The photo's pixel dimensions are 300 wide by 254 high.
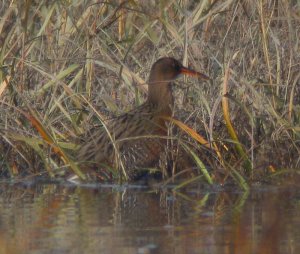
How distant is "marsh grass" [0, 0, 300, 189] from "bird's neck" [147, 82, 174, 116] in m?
0.10

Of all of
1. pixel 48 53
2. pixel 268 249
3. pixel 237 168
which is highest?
pixel 48 53

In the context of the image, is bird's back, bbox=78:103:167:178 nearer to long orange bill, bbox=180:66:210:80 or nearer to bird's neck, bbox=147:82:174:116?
bird's neck, bbox=147:82:174:116

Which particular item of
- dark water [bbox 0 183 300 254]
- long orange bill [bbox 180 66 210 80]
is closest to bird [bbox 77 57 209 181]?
long orange bill [bbox 180 66 210 80]

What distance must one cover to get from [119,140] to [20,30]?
5.72 ft

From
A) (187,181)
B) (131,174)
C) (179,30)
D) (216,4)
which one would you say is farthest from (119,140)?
(216,4)

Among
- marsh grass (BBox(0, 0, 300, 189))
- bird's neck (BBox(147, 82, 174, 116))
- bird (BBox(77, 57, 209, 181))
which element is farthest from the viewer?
bird's neck (BBox(147, 82, 174, 116))

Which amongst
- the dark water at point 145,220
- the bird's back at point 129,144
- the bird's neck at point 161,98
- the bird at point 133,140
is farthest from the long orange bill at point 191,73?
the dark water at point 145,220

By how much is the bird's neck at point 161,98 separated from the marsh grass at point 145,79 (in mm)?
101

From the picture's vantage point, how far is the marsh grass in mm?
8219

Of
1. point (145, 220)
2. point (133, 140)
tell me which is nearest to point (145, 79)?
point (133, 140)

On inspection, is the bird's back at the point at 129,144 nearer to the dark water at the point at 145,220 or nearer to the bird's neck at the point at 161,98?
the bird's neck at the point at 161,98

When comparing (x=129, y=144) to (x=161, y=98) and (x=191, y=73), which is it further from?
(x=191, y=73)

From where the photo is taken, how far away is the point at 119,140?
8266mm

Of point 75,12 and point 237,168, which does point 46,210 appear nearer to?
point 237,168
